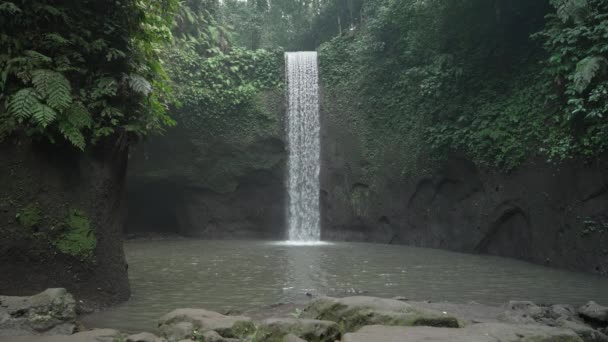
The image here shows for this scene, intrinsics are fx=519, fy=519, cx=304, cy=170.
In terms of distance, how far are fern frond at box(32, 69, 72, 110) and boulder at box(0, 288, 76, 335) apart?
88.3 inches

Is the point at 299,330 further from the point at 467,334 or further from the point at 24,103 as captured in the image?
the point at 24,103

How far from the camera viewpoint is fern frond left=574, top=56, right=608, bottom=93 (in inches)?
387

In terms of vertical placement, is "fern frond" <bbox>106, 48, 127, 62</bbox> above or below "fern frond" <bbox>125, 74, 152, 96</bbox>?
above

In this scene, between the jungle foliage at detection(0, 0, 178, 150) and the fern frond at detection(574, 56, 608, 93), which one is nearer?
the jungle foliage at detection(0, 0, 178, 150)

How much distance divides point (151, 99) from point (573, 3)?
27.7ft

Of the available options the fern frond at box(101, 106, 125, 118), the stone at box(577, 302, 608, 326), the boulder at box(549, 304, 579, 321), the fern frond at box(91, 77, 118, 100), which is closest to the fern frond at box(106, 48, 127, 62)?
the fern frond at box(91, 77, 118, 100)

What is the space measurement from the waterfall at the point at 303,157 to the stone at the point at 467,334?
1494cm

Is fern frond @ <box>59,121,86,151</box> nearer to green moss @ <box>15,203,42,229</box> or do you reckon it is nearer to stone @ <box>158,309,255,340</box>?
green moss @ <box>15,203,42,229</box>

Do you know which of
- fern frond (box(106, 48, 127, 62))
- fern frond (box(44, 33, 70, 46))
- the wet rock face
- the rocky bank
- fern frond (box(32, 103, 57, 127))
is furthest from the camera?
the wet rock face

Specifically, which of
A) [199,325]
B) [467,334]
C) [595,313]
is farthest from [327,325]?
[595,313]

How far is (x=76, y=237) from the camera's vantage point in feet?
22.5

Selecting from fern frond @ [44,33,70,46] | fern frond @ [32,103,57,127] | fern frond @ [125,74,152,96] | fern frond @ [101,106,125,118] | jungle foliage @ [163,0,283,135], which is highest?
jungle foliage @ [163,0,283,135]

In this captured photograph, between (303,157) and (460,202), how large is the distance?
22.3 feet

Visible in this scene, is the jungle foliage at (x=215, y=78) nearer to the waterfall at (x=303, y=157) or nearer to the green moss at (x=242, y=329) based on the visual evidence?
the waterfall at (x=303, y=157)
